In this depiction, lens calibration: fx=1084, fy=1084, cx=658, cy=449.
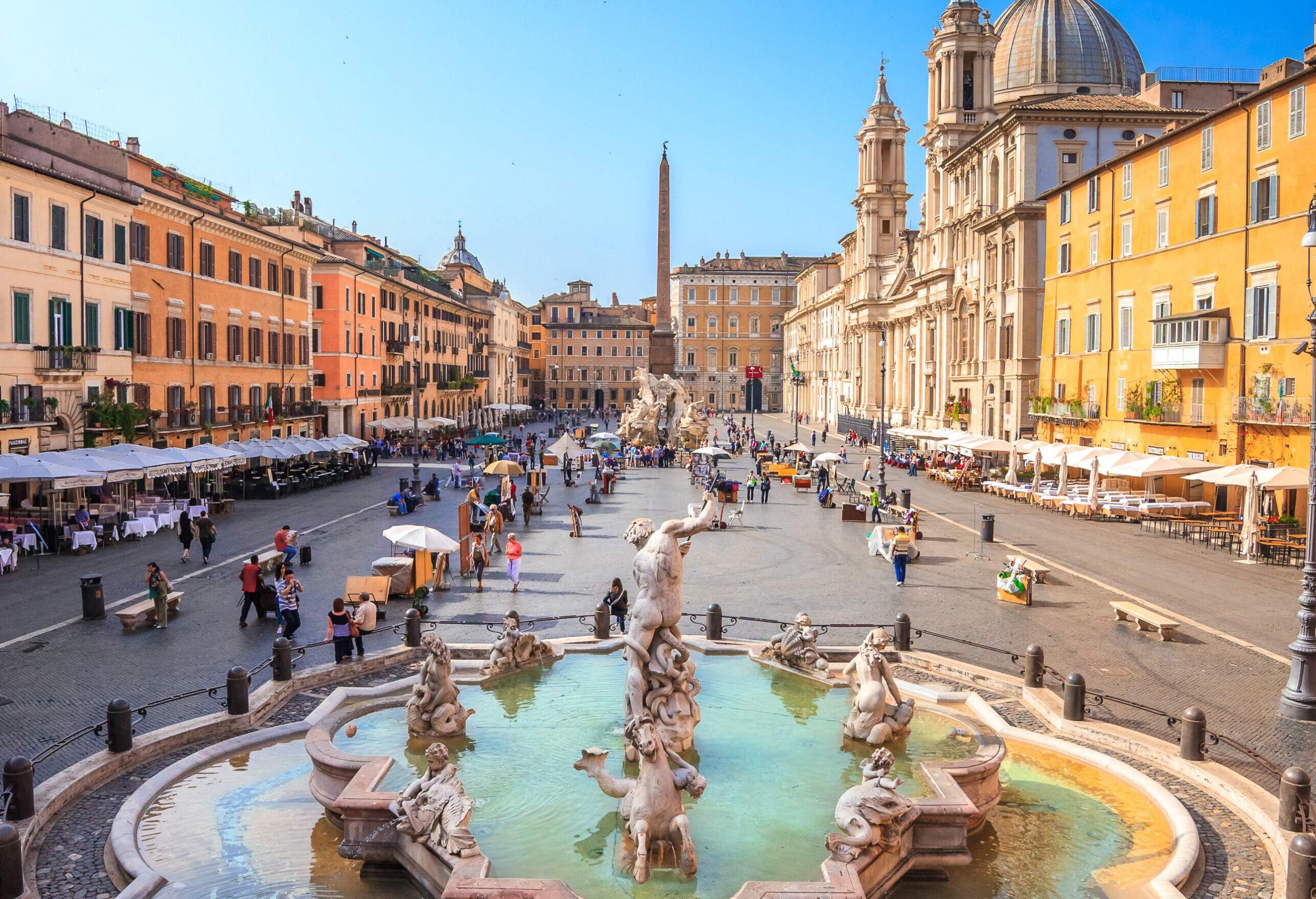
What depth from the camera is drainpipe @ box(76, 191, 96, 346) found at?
29.0 m

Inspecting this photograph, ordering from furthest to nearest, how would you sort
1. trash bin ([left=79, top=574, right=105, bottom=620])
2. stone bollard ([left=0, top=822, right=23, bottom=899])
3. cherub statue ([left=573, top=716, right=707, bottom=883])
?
trash bin ([left=79, top=574, right=105, bottom=620])
cherub statue ([left=573, top=716, right=707, bottom=883])
stone bollard ([left=0, top=822, right=23, bottom=899])

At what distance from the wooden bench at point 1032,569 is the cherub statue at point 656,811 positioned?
12003mm

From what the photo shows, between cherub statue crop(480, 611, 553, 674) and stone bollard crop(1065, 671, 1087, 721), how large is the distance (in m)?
6.20

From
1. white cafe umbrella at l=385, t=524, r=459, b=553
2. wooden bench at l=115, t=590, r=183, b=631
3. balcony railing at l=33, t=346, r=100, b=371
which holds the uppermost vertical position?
balcony railing at l=33, t=346, r=100, b=371

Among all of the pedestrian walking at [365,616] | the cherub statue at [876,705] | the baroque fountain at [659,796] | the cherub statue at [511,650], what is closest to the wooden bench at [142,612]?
the pedestrian walking at [365,616]

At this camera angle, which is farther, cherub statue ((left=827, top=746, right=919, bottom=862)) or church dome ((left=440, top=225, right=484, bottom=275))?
church dome ((left=440, top=225, right=484, bottom=275))

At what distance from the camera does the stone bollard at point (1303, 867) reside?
7.54 meters

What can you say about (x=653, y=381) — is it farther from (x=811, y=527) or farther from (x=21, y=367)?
(x=21, y=367)

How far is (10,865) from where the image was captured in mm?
7367

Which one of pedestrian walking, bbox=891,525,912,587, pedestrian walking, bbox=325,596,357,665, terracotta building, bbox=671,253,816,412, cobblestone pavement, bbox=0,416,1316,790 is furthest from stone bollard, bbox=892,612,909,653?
terracotta building, bbox=671,253,816,412

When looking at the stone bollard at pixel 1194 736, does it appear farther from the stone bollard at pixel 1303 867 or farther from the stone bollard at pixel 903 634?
the stone bollard at pixel 903 634

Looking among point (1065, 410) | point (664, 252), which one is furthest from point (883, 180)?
point (1065, 410)

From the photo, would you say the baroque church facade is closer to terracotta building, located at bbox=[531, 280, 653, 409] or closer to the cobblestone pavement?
the cobblestone pavement

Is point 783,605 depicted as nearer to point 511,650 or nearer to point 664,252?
point 511,650
